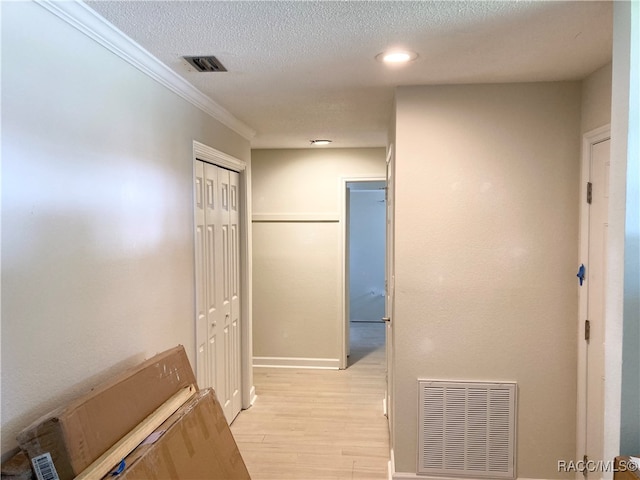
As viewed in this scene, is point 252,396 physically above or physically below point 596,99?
below

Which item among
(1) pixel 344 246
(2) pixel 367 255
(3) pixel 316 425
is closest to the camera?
(3) pixel 316 425

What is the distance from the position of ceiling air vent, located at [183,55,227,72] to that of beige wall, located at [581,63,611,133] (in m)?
1.83

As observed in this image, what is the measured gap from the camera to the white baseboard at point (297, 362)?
4793 millimetres

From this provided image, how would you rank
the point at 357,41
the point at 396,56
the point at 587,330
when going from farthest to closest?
the point at 587,330
the point at 396,56
the point at 357,41

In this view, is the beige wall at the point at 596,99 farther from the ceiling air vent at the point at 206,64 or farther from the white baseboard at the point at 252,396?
the white baseboard at the point at 252,396

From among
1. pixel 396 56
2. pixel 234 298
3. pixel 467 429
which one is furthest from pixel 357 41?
pixel 234 298

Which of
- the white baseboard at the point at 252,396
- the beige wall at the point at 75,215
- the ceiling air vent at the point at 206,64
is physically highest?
the ceiling air vent at the point at 206,64

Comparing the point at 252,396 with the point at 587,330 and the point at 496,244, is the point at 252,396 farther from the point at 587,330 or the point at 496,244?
the point at 587,330

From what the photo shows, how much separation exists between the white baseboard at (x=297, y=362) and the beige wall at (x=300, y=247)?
3cm

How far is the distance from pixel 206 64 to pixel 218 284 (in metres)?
1.58

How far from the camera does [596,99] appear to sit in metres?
2.20

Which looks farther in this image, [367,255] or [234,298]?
[367,255]

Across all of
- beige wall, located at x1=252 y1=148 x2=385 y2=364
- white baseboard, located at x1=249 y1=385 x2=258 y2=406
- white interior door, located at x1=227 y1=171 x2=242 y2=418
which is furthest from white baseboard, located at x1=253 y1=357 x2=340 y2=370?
white interior door, located at x1=227 y1=171 x2=242 y2=418

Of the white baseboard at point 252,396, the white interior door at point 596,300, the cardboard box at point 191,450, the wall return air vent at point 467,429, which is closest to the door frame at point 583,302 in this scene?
the white interior door at point 596,300
